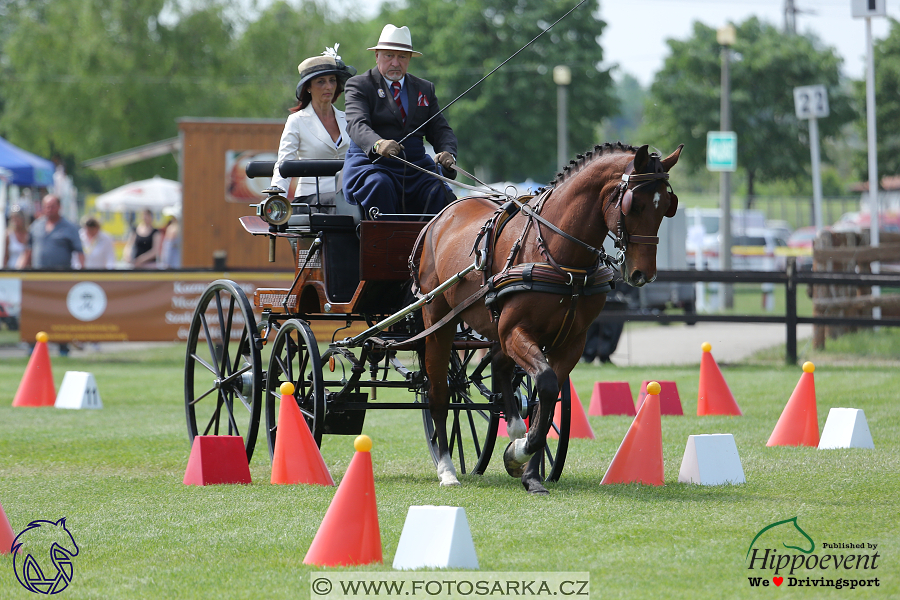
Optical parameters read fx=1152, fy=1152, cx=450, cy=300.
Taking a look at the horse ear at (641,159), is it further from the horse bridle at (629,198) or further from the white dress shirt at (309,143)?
the white dress shirt at (309,143)

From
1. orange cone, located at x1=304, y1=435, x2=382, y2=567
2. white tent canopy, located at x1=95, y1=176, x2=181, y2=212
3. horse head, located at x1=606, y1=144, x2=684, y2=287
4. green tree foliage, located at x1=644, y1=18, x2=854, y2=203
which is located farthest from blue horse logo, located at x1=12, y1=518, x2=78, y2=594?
green tree foliage, located at x1=644, y1=18, x2=854, y2=203

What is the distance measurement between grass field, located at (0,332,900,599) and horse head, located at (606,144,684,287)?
4.35ft

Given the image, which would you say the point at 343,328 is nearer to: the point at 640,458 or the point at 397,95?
the point at 397,95

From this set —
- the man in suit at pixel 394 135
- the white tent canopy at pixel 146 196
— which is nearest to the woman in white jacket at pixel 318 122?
the man in suit at pixel 394 135

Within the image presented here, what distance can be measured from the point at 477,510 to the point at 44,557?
7.33 ft

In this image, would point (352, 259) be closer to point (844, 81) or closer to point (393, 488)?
point (393, 488)

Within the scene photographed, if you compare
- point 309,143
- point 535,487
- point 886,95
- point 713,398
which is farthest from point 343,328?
point 886,95

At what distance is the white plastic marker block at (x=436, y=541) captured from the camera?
484 centimetres

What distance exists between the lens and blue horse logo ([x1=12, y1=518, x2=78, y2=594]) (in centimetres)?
495

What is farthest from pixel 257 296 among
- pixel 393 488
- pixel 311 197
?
pixel 393 488

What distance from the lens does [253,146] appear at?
20422mm

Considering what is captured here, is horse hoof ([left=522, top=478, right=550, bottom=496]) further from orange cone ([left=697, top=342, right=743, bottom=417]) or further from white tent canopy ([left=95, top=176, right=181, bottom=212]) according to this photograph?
white tent canopy ([left=95, top=176, right=181, bottom=212])

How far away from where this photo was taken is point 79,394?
12266mm

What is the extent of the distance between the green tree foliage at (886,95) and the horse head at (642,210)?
36.4m
